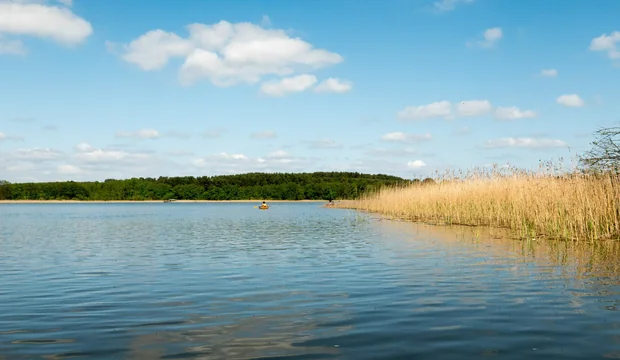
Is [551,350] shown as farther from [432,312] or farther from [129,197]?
[129,197]

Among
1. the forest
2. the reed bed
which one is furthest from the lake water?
the forest

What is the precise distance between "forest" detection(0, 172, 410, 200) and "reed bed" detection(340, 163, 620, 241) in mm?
107753

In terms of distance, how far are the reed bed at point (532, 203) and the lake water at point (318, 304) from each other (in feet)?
7.42

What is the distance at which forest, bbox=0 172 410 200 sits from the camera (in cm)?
14512

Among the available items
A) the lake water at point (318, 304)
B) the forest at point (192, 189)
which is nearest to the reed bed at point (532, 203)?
the lake water at point (318, 304)

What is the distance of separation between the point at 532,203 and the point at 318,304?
51.3 ft

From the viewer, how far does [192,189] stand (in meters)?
154

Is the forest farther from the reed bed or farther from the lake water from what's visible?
the lake water

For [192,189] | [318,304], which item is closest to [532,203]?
[318,304]

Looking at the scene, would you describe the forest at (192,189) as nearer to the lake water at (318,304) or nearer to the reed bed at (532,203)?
the reed bed at (532,203)

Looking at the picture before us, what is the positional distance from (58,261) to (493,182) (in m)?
19.9

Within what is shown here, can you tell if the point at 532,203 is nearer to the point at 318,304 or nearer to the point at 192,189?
the point at 318,304

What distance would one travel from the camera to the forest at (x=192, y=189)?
145125mm

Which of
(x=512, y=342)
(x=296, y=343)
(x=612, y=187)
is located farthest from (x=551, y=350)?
(x=612, y=187)
